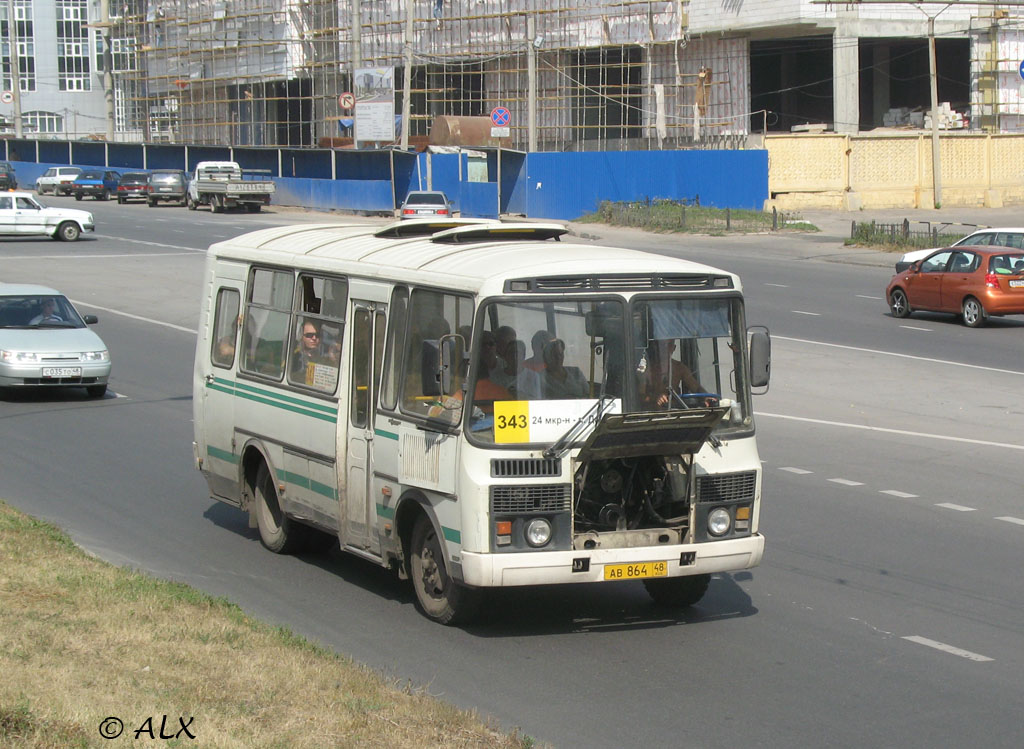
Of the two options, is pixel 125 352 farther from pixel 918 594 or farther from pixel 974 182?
pixel 974 182

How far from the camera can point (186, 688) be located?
670 centimetres

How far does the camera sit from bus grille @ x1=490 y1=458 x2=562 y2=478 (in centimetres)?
821

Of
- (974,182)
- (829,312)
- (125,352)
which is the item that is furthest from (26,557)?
(974,182)

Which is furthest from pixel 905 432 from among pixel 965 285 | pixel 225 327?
pixel 965 285

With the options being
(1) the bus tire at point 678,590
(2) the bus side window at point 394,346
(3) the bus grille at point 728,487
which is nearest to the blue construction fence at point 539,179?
(2) the bus side window at point 394,346

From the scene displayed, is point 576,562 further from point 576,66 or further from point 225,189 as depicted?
point 576,66

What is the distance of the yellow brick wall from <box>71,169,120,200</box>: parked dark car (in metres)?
33.6

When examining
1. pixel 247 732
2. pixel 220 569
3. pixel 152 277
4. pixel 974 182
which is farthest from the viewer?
pixel 974 182

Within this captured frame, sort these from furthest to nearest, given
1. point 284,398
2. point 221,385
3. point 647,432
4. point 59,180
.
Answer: point 59,180, point 221,385, point 284,398, point 647,432

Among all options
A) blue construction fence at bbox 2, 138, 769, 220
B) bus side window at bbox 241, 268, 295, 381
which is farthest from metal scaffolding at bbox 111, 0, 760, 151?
bus side window at bbox 241, 268, 295, 381

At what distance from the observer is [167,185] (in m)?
64.6

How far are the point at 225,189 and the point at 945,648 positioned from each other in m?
54.2

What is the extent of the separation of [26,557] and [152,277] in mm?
26031

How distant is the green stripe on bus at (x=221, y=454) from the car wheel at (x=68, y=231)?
118 ft
